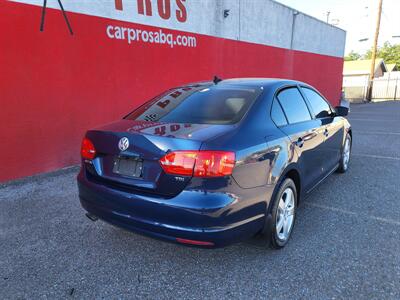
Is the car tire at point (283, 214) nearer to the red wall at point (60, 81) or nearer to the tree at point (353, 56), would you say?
the red wall at point (60, 81)

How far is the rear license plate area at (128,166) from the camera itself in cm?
242

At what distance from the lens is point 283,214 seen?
298 centimetres

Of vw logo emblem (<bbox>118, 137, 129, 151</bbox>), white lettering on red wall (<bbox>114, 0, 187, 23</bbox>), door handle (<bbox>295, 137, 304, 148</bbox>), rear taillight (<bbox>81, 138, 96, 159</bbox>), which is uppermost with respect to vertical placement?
white lettering on red wall (<bbox>114, 0, 187, 23</bbox>)

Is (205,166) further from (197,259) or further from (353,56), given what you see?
(353,56)

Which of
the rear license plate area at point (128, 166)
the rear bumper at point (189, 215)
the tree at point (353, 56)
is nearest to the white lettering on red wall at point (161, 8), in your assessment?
the rear license plate area at point (128, 166)

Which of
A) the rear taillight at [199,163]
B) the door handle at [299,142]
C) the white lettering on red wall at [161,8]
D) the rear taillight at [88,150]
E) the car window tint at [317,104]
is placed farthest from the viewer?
the white lettering on red wall at [161,8]

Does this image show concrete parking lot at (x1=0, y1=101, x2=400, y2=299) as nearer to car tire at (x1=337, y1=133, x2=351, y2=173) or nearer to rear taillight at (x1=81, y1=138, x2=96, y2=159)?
rear taillight at (x1=81, y1=138, x2=96, y2=159)

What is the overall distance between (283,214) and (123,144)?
63.2 inches

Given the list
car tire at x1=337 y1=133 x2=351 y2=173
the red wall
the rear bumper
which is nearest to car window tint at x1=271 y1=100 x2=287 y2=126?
the rear bumper

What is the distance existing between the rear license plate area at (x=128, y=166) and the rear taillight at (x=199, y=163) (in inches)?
10.9

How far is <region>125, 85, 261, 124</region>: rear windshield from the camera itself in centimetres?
274

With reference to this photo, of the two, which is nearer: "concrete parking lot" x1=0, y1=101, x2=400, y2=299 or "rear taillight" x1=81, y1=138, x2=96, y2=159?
"concrete parking lot" x1=0, y1=101, x2=400, y2=299

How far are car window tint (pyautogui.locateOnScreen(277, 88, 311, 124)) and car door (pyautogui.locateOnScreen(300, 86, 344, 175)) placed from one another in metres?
0.24

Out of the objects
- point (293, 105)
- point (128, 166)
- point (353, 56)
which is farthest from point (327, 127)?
point (353, 56)
